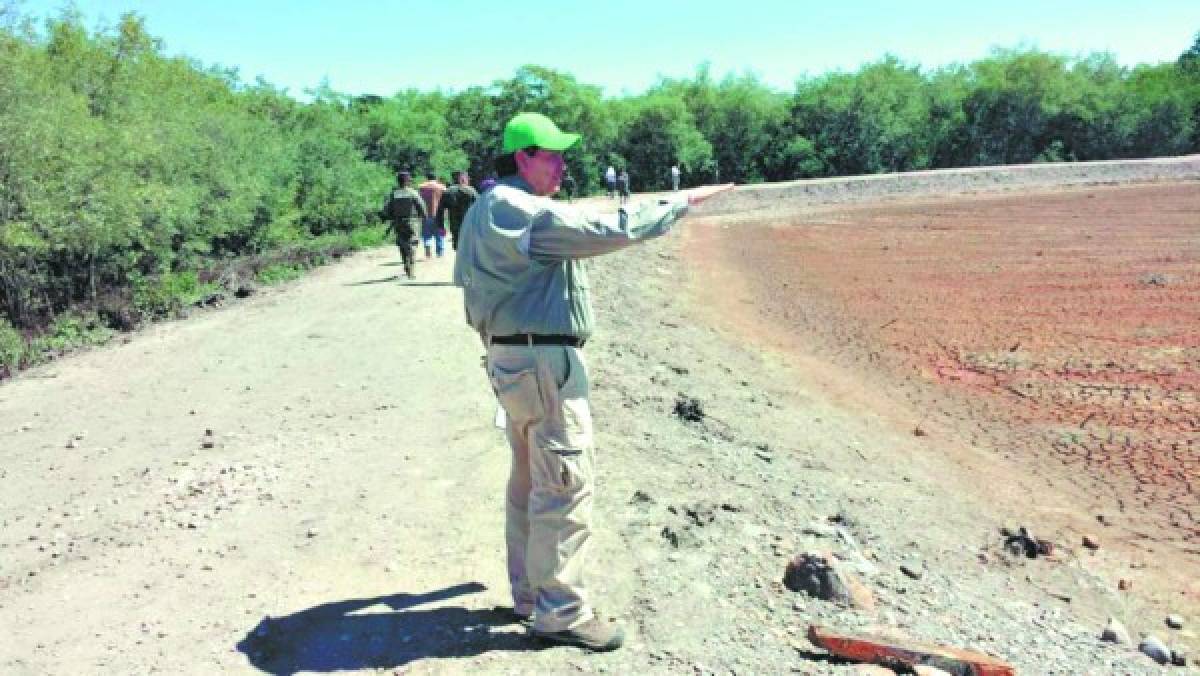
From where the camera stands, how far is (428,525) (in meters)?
5.33

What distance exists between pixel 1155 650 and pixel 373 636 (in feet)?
13.9

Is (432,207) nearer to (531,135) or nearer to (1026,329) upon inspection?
(1026,329)

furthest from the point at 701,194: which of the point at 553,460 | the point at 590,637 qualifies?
the point at 590,637

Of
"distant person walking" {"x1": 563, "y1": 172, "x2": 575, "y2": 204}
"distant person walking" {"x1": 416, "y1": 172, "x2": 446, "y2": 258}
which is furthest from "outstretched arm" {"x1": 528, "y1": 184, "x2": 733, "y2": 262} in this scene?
"distant person walking" {"x1": 563, "y1": 172, "x2": 575, "y2": 204}

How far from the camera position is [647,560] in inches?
193

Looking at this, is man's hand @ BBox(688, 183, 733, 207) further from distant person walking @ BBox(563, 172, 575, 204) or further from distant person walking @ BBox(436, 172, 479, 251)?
distant person walking @ BBox(563, 172, 575, 204)

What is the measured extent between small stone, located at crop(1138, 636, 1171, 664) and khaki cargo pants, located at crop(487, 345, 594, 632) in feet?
11.3

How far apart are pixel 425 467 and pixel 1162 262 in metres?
20.3

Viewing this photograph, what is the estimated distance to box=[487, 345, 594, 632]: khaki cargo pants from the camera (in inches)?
141

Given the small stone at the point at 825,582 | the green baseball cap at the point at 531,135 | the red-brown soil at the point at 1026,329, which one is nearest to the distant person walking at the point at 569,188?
the red-brown soil at the point at 1026,329

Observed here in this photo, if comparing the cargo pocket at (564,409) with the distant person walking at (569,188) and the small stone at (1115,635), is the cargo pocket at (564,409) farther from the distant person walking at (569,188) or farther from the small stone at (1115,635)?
the distant person walking at (569,188)

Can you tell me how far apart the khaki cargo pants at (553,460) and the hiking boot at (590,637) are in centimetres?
4

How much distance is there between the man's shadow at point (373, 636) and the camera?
3883 mm

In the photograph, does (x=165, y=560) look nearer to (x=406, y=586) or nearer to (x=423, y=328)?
(x=406, y=586)
